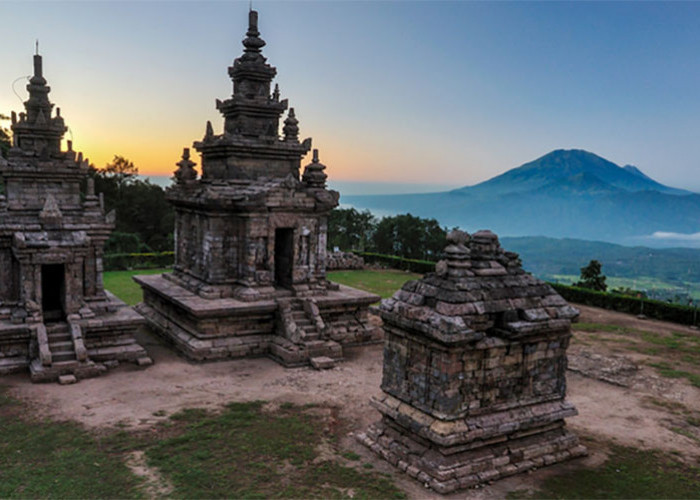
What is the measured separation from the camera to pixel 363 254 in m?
39.9

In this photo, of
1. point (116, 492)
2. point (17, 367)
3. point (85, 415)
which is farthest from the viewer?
point (17, 367)

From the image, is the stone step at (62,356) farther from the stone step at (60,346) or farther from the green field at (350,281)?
the green field at (350,281)

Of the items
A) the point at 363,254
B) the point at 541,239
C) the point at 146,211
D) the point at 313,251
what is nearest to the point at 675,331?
the point at 313,251

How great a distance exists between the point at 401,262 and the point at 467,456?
28081 millimetres

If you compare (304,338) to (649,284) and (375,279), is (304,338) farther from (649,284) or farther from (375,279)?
(649,284)

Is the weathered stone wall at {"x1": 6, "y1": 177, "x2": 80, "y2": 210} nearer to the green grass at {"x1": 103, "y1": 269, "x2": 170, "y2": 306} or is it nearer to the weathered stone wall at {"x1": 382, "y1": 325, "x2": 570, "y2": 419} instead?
the green grass at {"x1": 103, "y1": 269, "x2": 170, "y2": 306}

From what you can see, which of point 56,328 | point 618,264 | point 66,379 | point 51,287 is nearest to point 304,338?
point 66,379

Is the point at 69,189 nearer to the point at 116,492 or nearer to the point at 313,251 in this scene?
the point at 313,251

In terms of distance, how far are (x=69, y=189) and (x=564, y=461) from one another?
1537cm

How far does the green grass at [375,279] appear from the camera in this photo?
30250 mm

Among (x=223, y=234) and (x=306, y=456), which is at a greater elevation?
(x=223, y=234)

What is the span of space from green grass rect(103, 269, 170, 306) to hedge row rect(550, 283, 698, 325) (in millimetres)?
20517

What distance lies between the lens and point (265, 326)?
60.2ft

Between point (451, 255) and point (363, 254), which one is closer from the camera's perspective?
point (451, 255)
